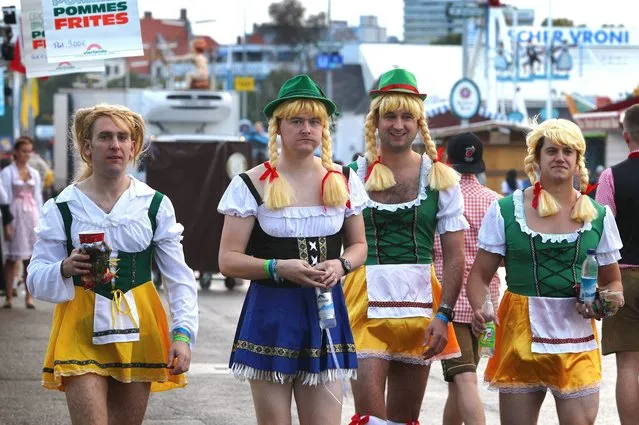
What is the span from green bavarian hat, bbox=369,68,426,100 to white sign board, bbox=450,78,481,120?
127 ft

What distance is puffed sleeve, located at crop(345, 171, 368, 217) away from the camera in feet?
20.3

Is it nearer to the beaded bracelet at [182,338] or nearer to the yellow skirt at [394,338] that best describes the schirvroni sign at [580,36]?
the yellow skirt at [394,338]

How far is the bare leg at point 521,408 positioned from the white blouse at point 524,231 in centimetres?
67

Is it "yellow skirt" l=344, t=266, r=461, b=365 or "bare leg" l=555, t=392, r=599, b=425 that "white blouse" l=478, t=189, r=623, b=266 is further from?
"bare leg" l=555, t=392, r=599, b=425

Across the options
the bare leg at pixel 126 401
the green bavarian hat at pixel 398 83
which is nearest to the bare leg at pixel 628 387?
the green bavarian hat at pixel 398 83

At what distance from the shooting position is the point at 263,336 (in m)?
6.00

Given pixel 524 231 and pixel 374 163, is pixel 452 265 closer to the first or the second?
pixel 524 231

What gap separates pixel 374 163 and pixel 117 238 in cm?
174

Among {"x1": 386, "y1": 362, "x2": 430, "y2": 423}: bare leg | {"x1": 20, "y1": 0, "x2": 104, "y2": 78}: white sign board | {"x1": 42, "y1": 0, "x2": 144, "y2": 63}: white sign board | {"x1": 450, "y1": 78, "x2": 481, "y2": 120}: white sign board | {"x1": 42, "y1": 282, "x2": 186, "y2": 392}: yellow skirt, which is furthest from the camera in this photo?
{"x1": 450, "y1": 78, "x2": 481, "y2": 120}: white sign board

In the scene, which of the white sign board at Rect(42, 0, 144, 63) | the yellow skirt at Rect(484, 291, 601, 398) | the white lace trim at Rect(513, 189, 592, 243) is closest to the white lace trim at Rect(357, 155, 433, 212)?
the white lace trim at Rect(513, 189, 592, 243)

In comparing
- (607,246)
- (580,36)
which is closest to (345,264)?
(607,246)

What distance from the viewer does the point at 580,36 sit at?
70688mm

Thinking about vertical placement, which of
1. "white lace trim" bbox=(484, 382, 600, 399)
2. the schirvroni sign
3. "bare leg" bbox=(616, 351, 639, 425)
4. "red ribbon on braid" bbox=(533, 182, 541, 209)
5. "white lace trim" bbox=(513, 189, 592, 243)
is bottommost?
the schirvroni sign

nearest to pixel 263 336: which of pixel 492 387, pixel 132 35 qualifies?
pixel 492 387
